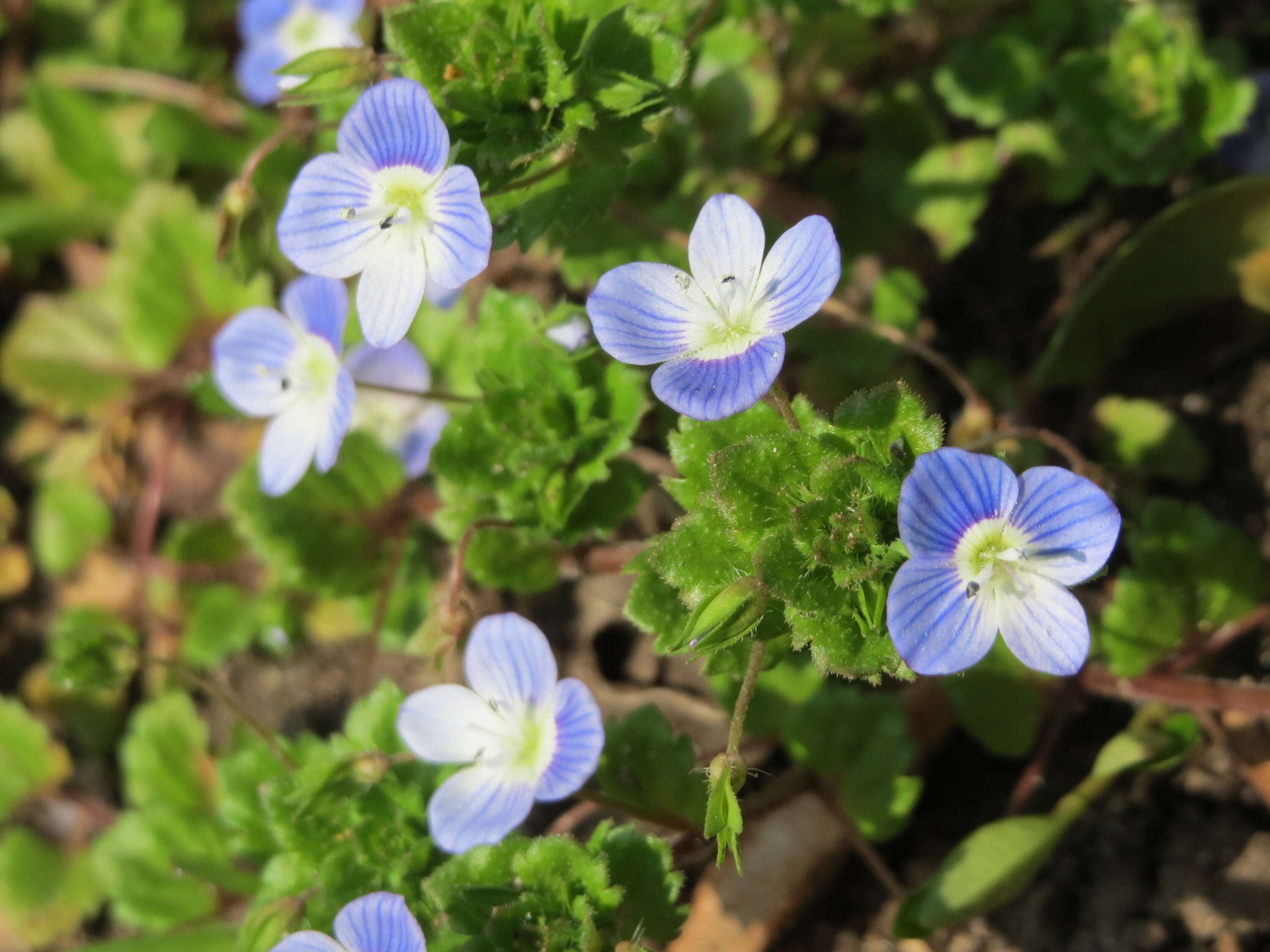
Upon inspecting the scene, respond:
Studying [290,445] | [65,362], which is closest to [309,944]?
[290,445]

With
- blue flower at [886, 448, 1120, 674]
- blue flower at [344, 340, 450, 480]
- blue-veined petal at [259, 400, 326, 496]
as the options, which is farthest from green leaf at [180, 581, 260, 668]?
blue flower at [886, 448, 1120, 674]

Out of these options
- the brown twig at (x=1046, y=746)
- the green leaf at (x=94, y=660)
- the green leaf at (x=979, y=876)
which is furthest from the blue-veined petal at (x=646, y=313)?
the green leaf at (x=94, y=660)

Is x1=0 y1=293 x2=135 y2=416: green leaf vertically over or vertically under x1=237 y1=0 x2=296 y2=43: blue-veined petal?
under

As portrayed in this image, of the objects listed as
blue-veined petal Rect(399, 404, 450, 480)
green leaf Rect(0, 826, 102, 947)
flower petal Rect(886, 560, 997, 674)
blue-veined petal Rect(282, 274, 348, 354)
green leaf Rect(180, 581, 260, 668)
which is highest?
flower petal Rect(886, 560, 997, 674)

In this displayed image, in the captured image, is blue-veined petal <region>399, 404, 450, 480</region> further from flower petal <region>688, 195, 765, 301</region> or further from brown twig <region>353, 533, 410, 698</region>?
flower petal <region>688, 195, 765, 301</region>

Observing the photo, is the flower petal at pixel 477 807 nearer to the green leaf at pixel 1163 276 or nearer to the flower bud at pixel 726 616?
the flower bud at pixel 726 616

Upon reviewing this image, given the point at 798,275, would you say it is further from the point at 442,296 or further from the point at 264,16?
the point at 264,16

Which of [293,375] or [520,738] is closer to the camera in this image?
[520,738]
